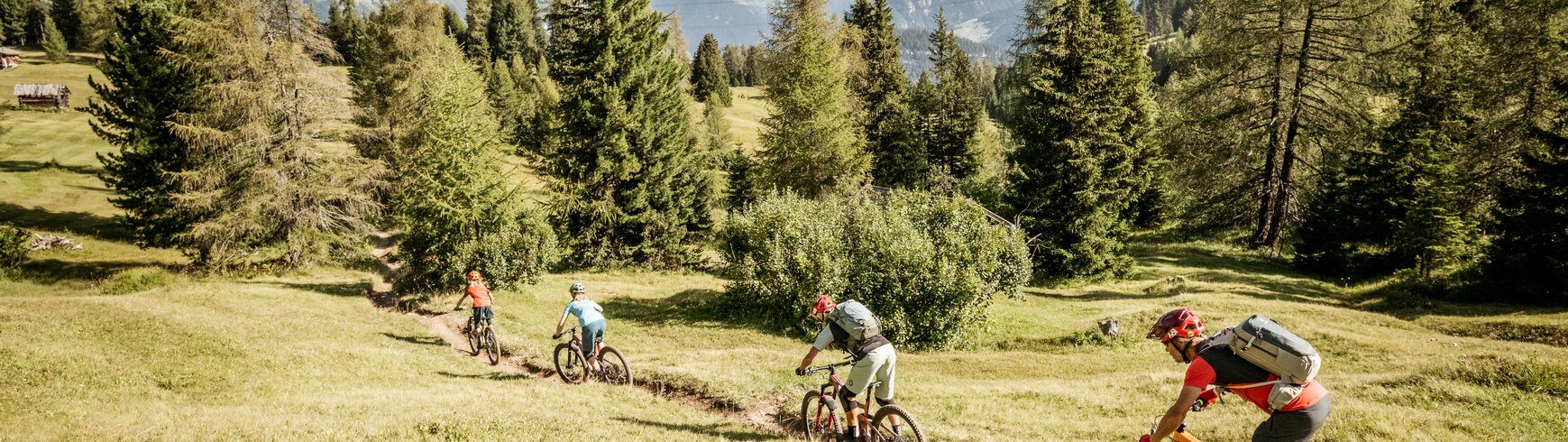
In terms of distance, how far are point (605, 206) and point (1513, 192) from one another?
35.5m

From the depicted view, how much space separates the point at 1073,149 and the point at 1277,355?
25722mm

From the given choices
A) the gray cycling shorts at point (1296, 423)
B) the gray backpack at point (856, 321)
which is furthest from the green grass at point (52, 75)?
the gray cycling shorts at point (1296, 423)

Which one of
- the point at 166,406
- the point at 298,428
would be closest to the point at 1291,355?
the point at 298,428

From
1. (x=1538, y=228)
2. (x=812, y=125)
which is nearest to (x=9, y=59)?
(x=812, y=125)

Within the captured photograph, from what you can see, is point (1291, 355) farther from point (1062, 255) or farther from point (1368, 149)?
point (1368, 149)

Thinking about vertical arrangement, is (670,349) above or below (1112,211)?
below

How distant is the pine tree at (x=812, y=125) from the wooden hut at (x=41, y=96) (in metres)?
80.2

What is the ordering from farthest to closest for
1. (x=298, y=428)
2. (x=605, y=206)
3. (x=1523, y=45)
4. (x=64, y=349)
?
(x=605, y=206) < (x=1523, y=45) < (x=64, y=349) < (x=298, y=428)

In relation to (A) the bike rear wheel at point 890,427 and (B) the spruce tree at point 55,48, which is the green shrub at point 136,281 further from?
(B) the spruce tree at point 55,48

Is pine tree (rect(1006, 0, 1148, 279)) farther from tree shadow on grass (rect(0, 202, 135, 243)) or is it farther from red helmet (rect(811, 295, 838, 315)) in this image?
tree shadow on grass (rect(0, 202, 135, 243))

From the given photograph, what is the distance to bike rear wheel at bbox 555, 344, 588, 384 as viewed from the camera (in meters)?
15.3

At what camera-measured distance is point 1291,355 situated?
5.63 metres

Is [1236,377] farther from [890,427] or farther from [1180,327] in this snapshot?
[890,427]

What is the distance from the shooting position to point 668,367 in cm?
1598
